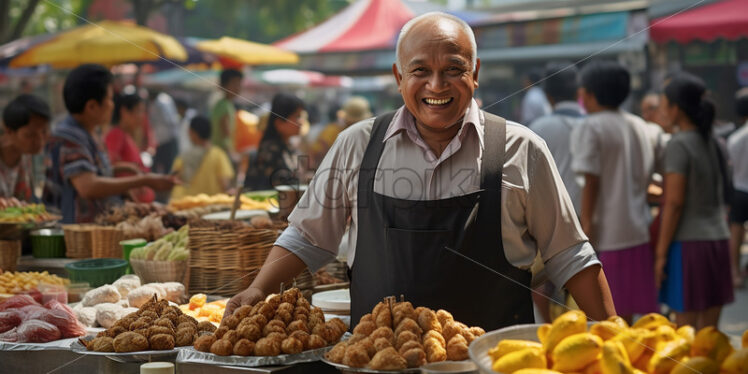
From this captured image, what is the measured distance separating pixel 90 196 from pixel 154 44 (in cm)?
370

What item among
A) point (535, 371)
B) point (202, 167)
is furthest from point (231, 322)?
point (202, 167)

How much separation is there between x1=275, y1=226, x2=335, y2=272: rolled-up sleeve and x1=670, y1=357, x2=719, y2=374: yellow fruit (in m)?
1.33

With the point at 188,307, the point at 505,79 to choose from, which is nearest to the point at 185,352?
the point at 188,307

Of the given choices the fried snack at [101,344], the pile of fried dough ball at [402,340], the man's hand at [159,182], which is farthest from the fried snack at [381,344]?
the man's hand at [159,182]

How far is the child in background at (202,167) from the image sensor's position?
7.00 meters

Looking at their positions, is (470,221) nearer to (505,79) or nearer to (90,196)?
(90,196)

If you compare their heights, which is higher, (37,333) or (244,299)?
(244,299)

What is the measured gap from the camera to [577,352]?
159 cm

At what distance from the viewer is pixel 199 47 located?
27.0 ft

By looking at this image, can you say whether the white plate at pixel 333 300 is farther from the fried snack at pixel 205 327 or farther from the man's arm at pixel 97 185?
the man's arm at pixel 97 185

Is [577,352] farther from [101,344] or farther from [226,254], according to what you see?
[226,254]

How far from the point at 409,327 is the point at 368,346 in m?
0.12

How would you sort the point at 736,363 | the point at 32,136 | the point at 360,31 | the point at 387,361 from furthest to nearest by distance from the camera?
the point at 360,31
the point at 32,136
the point at 387,361
the point at 736,363

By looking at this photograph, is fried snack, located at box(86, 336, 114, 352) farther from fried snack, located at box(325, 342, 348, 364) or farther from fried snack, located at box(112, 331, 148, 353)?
fried snack, located at box(325, 342, 348, 364)
